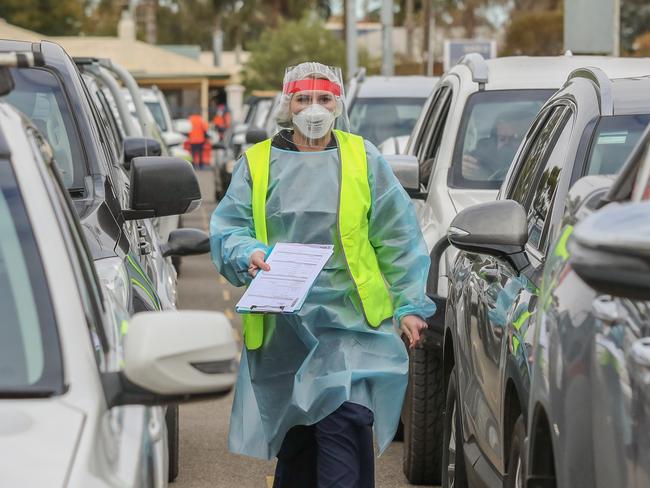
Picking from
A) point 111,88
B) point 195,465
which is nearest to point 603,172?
point 195,465

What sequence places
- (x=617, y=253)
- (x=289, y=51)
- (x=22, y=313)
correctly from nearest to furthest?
(x=617, y=253)
(x=22, y=313)
(x=289, y=51)

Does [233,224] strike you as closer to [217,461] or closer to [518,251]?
[518,251]

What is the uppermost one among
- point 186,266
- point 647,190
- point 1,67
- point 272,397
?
point 1,67

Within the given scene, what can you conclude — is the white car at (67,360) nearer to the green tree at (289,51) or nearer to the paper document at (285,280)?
the paper document at (285,280)

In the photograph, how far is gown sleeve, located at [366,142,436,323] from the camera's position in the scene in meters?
5.89

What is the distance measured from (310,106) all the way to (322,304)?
700mm

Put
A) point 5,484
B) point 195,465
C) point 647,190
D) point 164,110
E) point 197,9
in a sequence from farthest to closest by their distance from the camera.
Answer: point 197,9 < point 164,110 < point 195,465 < point 647,190 < point 5,484

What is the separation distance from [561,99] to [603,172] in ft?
2.18

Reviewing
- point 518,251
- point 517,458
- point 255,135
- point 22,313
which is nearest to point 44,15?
point 255,135

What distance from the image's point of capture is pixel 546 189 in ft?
17.9

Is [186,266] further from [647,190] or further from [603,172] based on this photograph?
[647,190]

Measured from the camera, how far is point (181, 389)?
3.41 m

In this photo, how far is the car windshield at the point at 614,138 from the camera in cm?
531

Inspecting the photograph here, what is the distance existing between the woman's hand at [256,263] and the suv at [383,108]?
873 cm
